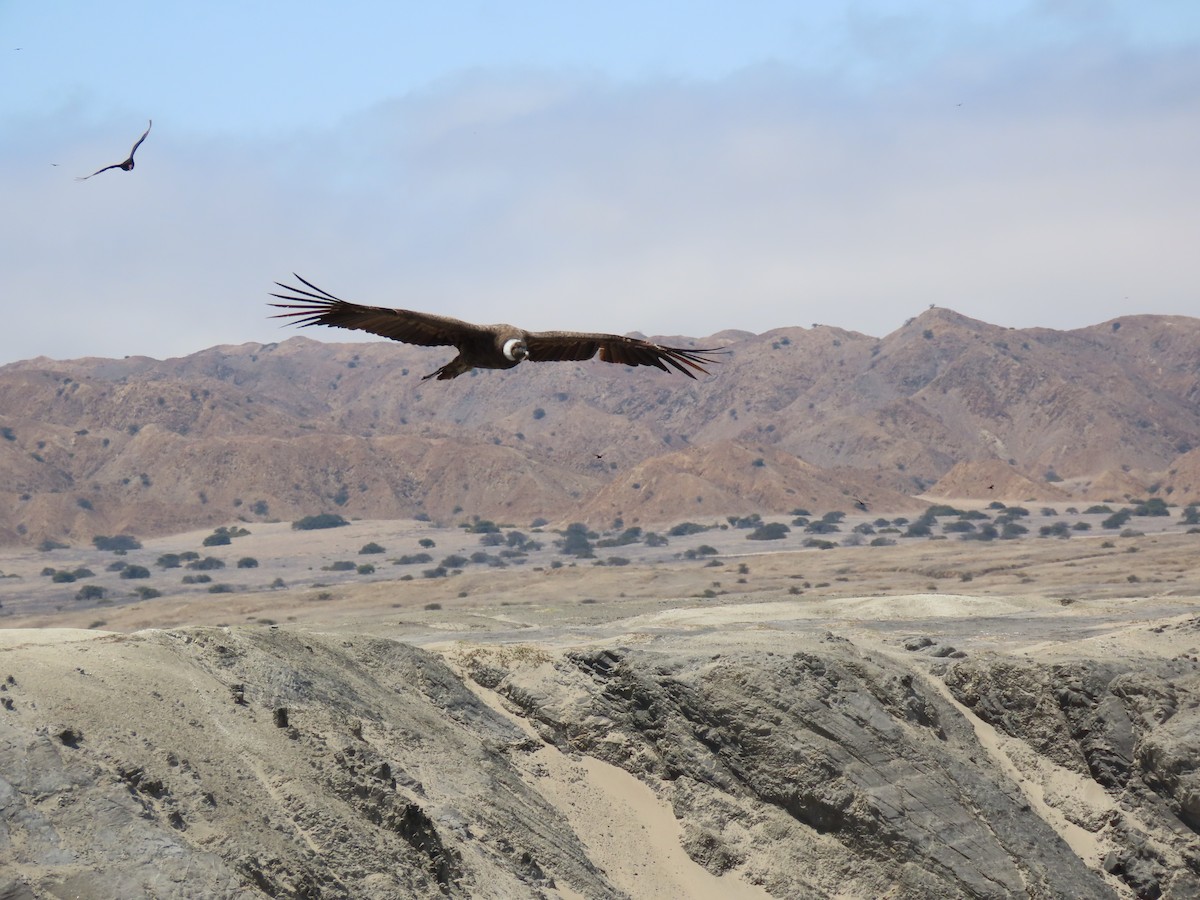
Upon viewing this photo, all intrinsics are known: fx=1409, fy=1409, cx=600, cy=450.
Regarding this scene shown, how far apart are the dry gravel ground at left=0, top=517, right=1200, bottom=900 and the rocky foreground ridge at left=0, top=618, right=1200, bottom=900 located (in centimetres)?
4

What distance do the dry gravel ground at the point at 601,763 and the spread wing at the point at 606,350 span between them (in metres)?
6.50

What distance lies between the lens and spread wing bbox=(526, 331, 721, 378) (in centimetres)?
1255

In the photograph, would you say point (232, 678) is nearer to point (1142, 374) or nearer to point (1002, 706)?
point (1002, 706)

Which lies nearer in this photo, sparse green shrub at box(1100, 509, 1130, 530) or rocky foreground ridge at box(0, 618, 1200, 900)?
rocky foreground ridge at box(0, 618, 1200, 900)

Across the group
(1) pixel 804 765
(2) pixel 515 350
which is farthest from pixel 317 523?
(2) pixel 515 350

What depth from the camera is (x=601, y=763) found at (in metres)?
23.5

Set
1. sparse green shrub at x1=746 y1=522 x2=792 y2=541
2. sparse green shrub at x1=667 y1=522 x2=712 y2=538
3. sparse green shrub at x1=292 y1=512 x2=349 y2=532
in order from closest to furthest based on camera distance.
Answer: sparse green shrub at x1=746 y1=522 x2=792 y2=541
sparse green shrub at x1=667 y1=522 x2=712 y2=538
sparse green shrub at x1=292 y1=512 x2=349 y2=532

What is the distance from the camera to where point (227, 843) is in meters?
15.4

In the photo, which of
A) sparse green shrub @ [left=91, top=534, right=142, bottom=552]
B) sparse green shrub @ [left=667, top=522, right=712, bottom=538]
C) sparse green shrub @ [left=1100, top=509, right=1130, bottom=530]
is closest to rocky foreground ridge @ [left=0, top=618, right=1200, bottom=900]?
sparse green shrub @ [left=1100, top=509, right=1130, bottom=530]

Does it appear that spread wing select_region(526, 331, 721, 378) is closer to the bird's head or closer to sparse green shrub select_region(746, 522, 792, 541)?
the bird's head

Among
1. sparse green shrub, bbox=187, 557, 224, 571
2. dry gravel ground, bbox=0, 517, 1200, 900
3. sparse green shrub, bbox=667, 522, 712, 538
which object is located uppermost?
dry gravel ground, bbox=0, 517, 1200, 900

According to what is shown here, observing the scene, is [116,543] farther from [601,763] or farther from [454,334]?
[454,334]

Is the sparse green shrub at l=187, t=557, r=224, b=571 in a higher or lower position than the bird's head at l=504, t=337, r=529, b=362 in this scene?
lower

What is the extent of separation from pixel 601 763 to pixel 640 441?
477 ft
